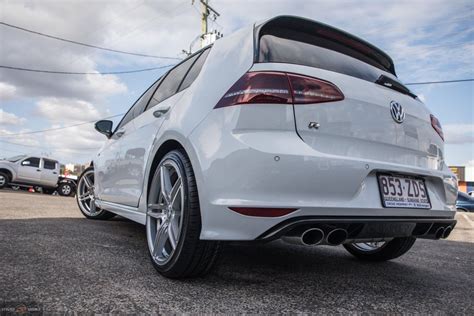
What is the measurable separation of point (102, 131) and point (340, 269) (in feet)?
10.2

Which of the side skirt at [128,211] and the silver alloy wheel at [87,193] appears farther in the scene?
the silver alloy wheel at [87,193]

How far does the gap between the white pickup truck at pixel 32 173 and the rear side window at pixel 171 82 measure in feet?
52.6

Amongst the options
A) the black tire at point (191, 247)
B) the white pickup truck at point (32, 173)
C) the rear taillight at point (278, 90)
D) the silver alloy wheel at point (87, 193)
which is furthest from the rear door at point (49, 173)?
the rear taillight at point (278, 90)

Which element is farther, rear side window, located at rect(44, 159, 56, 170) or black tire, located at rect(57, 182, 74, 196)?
black tire, located at rect(57, 182, 74, 196)

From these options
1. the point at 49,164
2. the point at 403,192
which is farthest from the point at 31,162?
the point at 403,192

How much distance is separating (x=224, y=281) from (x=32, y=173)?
57.9 ft

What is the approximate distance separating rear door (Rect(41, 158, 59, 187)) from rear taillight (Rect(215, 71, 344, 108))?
17.8m

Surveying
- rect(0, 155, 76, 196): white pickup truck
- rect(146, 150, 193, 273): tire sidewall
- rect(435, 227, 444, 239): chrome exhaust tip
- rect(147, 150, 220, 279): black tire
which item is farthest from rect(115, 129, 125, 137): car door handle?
rect(0, 155, 76, 196): white pickup truck

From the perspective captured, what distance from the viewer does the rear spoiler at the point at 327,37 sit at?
2266 millimetres

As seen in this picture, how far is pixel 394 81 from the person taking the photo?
2.56 m

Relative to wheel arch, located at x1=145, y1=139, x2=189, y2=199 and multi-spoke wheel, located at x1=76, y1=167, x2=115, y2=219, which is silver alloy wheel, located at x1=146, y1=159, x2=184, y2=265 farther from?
multi-spoke wheel, located at x1=76, y1=167, x2=115, y2=219

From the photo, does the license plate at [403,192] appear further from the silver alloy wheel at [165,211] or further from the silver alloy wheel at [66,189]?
the silver alloy wheel at [66,189]

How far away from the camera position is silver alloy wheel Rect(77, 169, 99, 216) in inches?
207

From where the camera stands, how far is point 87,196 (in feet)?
17.8
